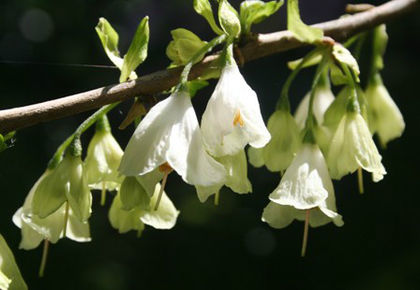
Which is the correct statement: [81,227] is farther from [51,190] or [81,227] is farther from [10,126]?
[10,126]

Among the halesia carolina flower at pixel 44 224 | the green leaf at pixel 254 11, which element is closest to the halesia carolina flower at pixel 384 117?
the green leaf at pixel 254 11

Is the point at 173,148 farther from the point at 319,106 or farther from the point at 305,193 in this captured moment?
the point at 319,106

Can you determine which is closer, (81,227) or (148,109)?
(148,109)

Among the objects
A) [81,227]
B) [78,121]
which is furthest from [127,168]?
[78,121]

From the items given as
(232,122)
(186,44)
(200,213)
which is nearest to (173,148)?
(232,122)

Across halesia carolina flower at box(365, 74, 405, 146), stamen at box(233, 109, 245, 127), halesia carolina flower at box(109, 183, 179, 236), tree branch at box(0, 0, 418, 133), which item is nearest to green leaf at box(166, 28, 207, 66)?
tree branch at box(0, 0, 418, 133)

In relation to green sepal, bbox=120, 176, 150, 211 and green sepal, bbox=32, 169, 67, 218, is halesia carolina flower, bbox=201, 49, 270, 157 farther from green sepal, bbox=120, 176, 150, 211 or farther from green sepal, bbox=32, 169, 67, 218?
green sepal, bbox=32, 169, 67, 218
